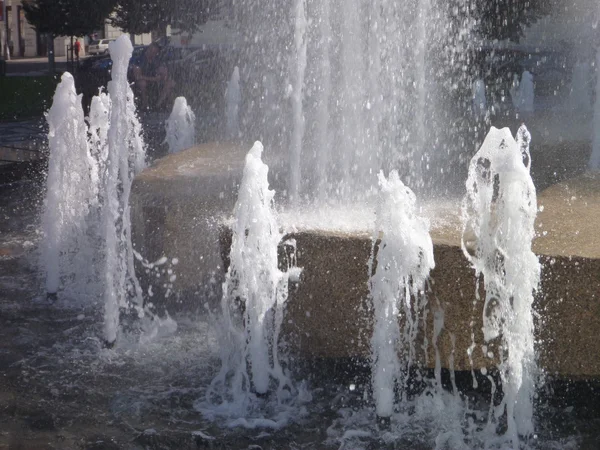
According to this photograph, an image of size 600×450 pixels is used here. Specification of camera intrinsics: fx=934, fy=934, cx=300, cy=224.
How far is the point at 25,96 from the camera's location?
20.9 m

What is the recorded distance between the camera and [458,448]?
14.2 ft

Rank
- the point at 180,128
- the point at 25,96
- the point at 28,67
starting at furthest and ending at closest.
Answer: the point at 28,67, the point at 25,96, the point at 180,128

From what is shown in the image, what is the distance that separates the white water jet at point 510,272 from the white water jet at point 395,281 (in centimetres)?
26

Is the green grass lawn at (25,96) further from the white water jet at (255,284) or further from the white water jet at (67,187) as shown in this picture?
the white water jet at (255,284)

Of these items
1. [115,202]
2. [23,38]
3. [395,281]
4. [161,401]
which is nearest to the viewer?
[395,281]

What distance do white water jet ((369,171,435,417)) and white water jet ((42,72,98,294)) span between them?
308 cm

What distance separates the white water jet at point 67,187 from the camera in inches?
274

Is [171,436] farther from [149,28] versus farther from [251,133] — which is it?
[149,28]

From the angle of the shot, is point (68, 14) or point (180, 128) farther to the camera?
point (68, 14)

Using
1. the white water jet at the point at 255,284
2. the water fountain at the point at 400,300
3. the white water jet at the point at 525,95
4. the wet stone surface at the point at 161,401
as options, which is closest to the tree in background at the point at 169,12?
the white water jet at the point at 525,95

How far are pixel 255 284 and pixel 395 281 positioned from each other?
0.78m

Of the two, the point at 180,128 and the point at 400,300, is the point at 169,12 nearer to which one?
the point at 180,128

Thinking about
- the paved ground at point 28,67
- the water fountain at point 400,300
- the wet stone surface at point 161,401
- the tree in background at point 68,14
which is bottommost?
the wet stone surface at point 161,401

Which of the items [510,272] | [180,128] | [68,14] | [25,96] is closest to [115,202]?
[510,272]
